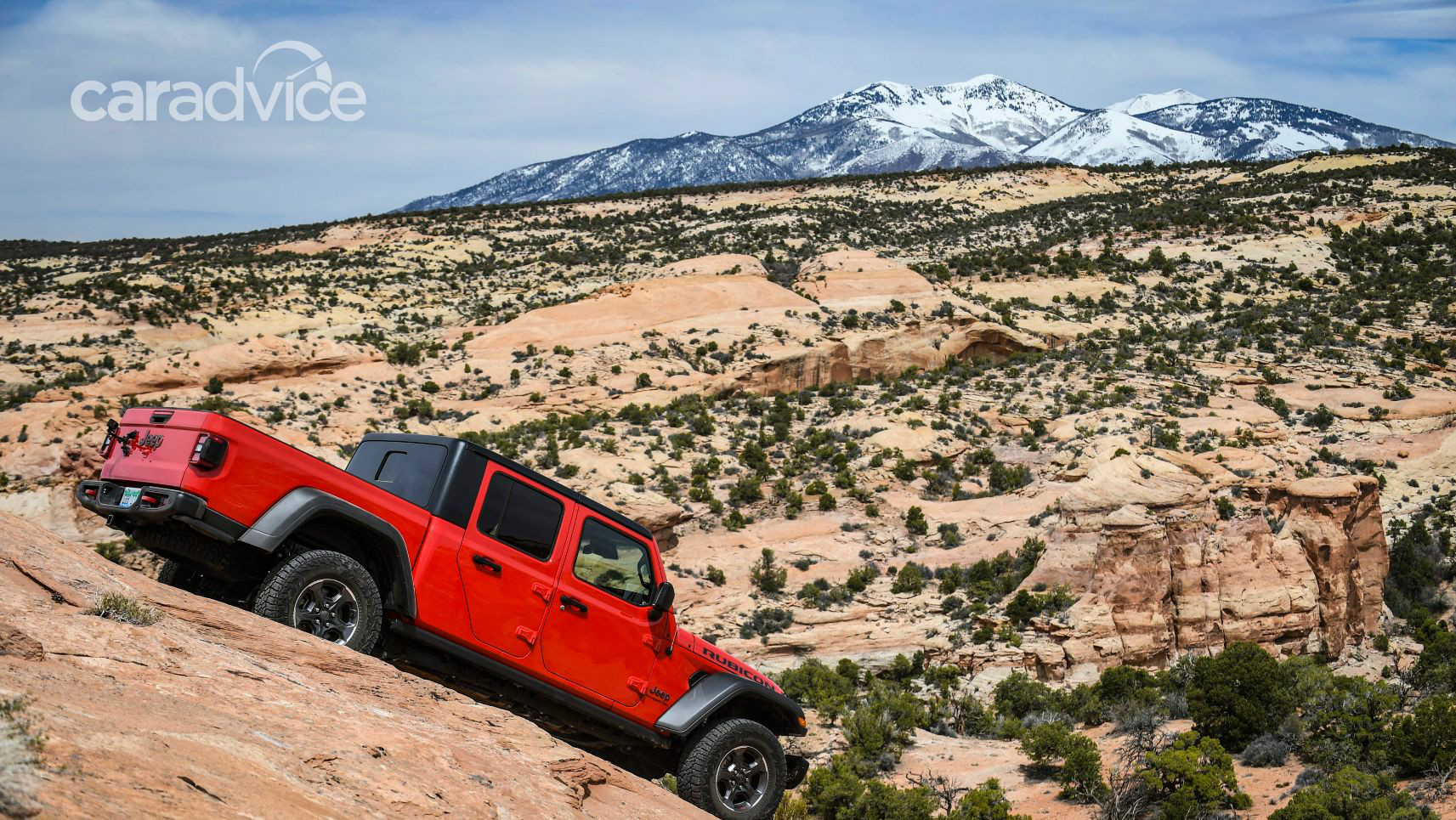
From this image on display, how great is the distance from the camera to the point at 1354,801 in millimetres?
9141

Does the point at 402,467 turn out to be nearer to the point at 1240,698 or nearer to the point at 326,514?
the point at 326,514

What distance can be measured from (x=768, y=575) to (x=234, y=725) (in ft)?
63.6

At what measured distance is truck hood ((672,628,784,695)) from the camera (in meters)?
7.97

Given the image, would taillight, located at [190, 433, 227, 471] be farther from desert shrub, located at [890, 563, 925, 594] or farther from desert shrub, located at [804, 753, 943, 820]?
desert shrub, located at [890, 563, 925, 594]

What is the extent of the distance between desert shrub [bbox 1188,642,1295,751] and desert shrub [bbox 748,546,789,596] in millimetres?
11148

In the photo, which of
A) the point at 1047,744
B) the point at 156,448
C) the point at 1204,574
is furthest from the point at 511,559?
the point at 1204,574

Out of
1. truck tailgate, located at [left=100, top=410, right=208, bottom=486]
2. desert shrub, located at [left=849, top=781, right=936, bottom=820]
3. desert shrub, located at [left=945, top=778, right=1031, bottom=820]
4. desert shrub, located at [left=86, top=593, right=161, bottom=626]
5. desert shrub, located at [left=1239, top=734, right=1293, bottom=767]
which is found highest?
truck tailgate, located at [left=100, top=410, right=208, bottom=486]

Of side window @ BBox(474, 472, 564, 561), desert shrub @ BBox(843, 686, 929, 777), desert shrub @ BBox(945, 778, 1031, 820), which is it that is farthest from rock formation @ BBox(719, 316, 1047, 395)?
side window @ BBox(474, 472, 564, 561)

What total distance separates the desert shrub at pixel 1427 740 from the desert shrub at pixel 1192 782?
1680 millimetres

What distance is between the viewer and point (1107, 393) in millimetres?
35781

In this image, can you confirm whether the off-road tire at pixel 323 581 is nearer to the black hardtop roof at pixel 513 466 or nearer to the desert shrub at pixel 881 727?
the black hardtop roof at pixel 513 466

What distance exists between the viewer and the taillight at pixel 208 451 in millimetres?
5855

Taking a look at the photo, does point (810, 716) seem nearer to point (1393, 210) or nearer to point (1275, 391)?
point (1275, 391)

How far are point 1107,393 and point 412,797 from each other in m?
35.1
